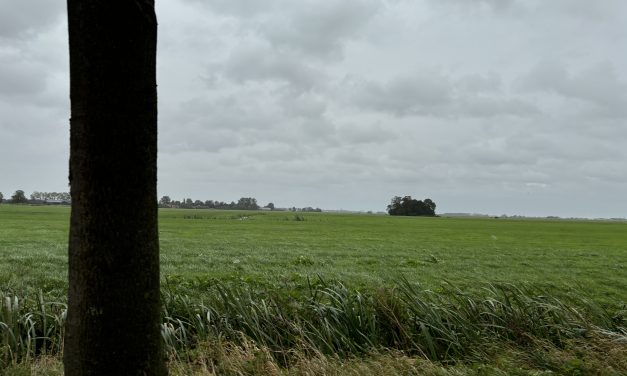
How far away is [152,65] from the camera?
2.88m

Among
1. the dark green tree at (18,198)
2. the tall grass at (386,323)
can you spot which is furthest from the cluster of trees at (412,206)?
the tall grass at (386,323)

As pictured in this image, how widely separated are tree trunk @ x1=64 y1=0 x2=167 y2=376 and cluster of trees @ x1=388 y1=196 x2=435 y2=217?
174m

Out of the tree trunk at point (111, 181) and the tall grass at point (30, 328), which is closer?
the tree trunk at point (111, 181)

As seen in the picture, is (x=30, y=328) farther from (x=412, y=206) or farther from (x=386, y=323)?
(x=412, y=206)

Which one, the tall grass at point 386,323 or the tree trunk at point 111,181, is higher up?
the tree trunk at point 111,181

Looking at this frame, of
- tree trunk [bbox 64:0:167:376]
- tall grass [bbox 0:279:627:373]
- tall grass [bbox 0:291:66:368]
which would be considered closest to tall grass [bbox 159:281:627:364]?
tall grass [bbox 0:279:627:373]

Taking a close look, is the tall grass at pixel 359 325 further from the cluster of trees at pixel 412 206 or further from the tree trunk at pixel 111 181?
the cluster of trees at pixel 412 206

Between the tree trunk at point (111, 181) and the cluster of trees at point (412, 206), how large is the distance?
6842 inches

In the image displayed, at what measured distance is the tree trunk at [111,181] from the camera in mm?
2684

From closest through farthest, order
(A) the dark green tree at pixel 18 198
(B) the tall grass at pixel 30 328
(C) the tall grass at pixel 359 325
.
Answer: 1. (B) the tall grass at pixel 30 328
2. (C) the tall grass at pixel 359 325
3. (A) the dark green tree at pixel 18 198

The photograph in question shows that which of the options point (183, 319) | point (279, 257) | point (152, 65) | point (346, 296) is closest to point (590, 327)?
point (346, 296)

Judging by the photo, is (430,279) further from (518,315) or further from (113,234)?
(113,234)

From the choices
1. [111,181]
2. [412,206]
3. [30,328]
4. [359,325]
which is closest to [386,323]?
[359,325]

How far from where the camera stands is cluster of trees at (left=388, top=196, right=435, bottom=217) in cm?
17262
